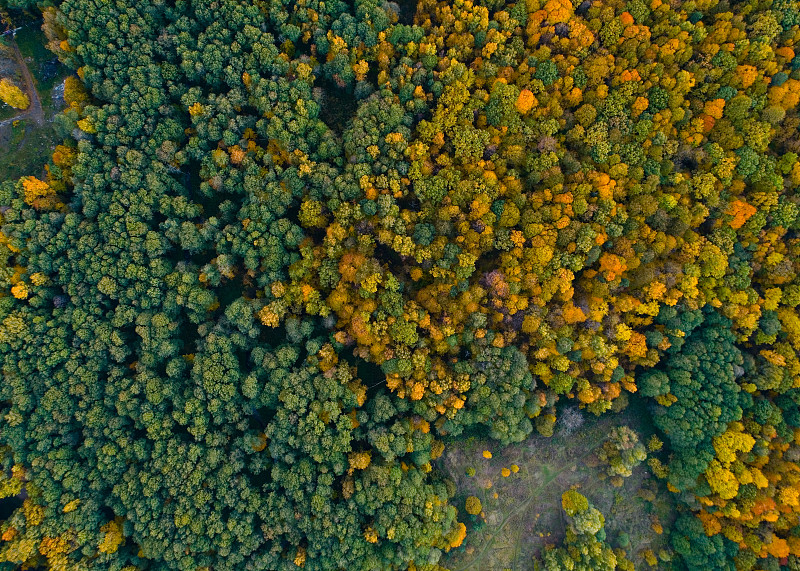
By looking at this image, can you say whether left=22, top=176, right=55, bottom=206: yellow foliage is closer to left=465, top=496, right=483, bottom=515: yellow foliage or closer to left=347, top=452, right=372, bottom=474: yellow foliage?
left=347, top=452, right=372, bottom=474: yellow foliage

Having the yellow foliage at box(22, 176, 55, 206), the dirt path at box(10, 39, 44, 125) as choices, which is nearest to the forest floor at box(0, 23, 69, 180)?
the dirt path at box(10, 39, 44, 125)

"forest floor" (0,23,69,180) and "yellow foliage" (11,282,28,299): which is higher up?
"forest floor" (0,23,69,180)

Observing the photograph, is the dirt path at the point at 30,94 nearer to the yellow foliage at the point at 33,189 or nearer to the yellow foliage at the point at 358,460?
the yellow foliage at the point at 33,189

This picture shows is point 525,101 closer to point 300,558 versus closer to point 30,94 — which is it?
point 300,558

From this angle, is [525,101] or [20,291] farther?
[20,291]

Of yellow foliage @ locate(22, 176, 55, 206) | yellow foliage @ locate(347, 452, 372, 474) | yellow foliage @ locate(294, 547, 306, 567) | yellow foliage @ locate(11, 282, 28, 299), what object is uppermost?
yellow foliage @ locate(22, 176, 55, 206)

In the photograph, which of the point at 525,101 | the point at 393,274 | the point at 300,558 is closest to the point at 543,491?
the point at 300,558

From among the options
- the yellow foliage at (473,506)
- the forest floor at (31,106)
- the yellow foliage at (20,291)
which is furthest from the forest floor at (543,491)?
the forest floor at (31,106)
